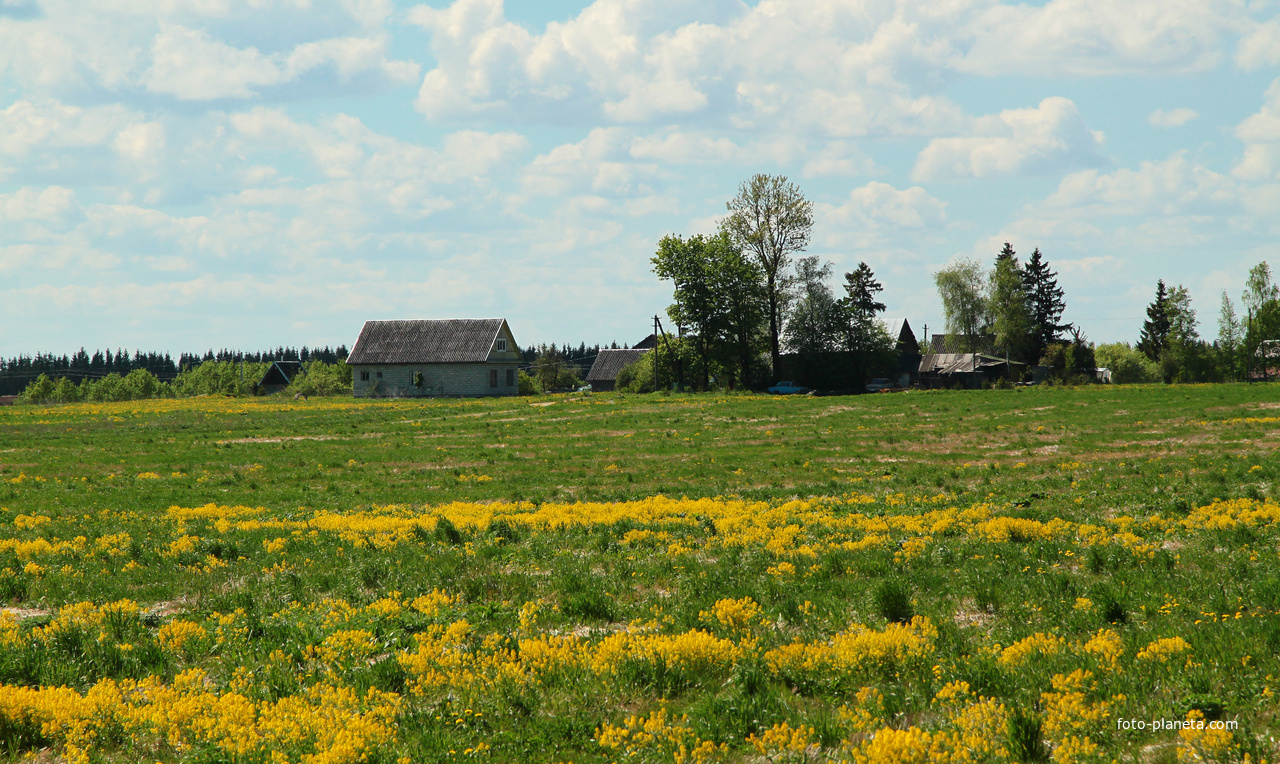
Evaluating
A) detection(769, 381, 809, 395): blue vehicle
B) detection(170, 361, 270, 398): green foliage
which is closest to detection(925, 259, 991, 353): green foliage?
detection(769, 381, 809, 395): blue vehicle

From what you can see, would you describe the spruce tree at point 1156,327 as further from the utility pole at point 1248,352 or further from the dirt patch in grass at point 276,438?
the dirt patch in grass at point 276,438

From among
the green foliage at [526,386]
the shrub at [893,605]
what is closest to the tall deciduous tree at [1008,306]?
the green foliage at [526,386]

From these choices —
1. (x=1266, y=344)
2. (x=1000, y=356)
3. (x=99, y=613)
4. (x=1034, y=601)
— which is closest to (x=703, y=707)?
(x=1034, y=601)

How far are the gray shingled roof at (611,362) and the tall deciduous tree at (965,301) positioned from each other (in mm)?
50120

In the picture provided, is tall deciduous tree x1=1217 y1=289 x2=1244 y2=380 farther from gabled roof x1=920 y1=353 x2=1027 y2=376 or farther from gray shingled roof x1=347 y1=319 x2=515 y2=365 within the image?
gray shingled roof x1=347 y1=319 x2=515 y2=365

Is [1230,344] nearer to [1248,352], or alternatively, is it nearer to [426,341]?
[1248,352]

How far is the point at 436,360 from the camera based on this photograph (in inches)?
3366

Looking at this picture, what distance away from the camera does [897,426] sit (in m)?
37.4

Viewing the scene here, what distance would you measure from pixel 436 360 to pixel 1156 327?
10109 cm

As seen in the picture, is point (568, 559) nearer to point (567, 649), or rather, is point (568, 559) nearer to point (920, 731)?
point (567, 649)

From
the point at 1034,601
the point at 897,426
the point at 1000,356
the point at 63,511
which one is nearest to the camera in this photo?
the point at 1034,601

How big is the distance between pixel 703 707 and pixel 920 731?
1.69 m

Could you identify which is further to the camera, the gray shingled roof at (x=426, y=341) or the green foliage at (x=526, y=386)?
the green foliage at (x=526, y=386)

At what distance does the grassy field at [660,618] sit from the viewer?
20.6ft
